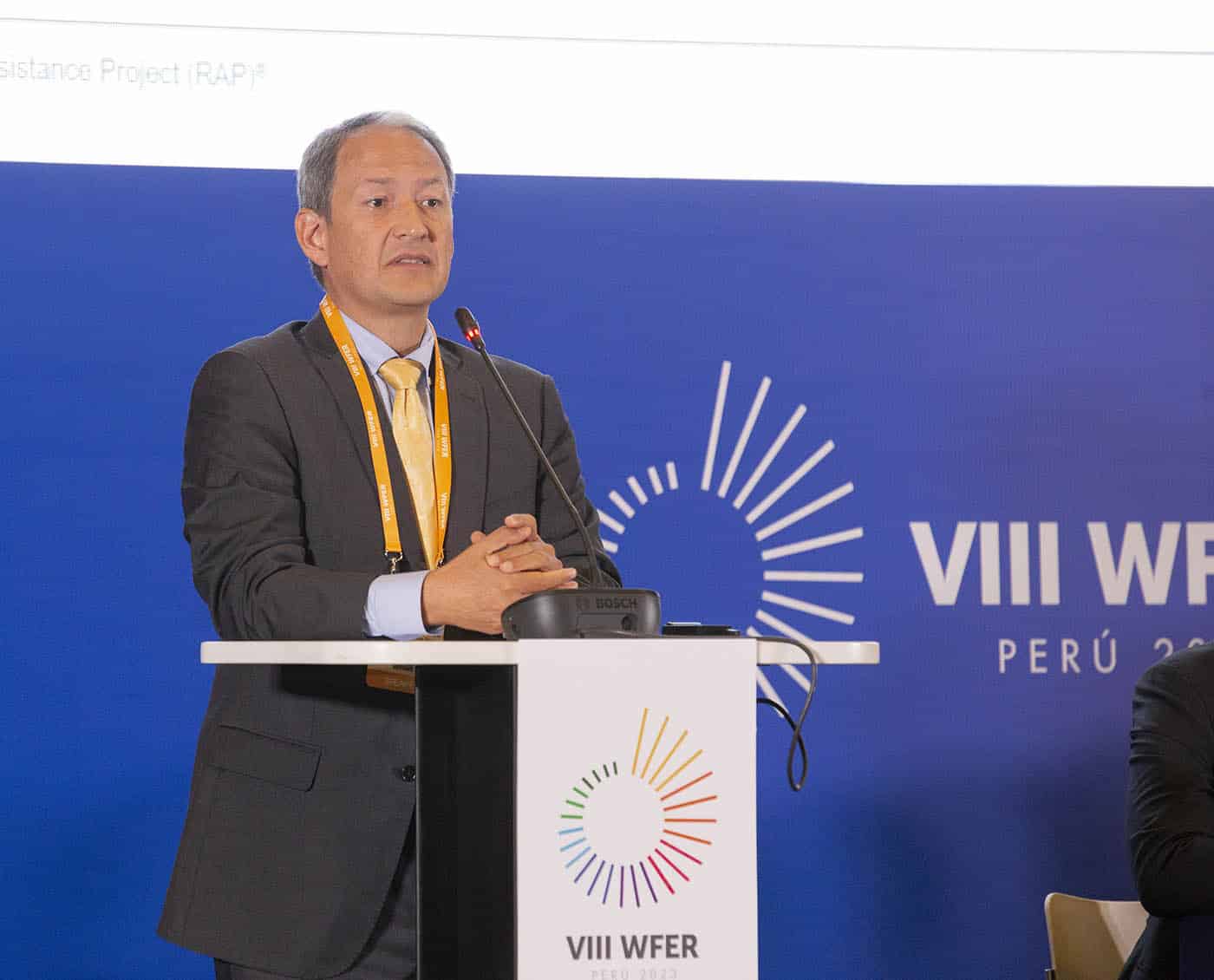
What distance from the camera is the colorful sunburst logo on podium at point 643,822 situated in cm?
152

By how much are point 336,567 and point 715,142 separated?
2026 mm

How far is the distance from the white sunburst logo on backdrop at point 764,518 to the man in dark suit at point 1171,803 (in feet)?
2.76

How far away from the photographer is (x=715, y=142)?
3688mm

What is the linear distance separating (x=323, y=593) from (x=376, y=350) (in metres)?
0.61

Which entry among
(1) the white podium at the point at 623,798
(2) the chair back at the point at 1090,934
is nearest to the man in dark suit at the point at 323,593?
(1) the white podium at the point at 623,798

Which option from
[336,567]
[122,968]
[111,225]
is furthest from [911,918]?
[111,225]

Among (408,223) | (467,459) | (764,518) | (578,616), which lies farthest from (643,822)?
(764,518)

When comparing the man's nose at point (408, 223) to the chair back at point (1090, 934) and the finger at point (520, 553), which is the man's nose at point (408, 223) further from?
the chair back at point (1090, 934)

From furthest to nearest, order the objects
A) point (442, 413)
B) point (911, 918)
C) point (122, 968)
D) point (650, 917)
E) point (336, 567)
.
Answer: point (911, 918) → point (122, 968) → point (442, 413) → point (336, 567) → point (650, 917)

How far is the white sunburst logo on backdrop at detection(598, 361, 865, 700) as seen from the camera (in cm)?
364

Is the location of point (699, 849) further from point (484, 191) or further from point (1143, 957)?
point (484, 191)

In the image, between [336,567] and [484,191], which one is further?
[484,191]

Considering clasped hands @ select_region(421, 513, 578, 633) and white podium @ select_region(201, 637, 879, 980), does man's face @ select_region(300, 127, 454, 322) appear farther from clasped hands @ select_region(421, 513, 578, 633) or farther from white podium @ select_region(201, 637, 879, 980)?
white podium @ select_region(201, 637, 879, 980)

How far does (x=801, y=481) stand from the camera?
3.67 meters
